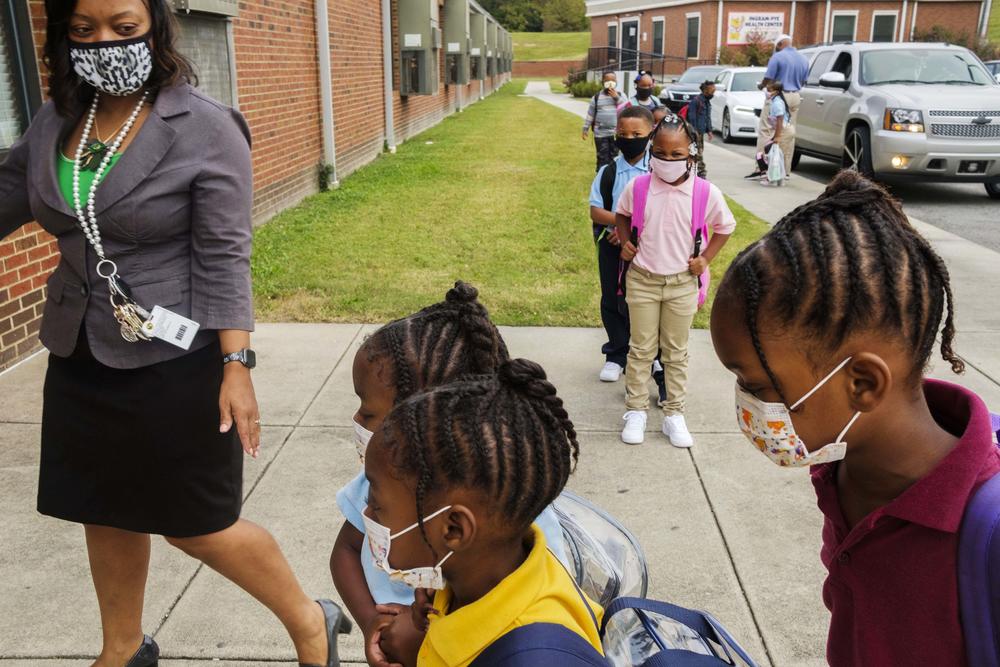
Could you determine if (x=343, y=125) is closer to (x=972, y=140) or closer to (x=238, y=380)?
(x=972, y=140)

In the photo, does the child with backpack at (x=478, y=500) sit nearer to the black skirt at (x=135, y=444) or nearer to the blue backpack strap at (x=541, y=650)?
the blue backpack strap at (x=541, y=650)

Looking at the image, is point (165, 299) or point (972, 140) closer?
point (165, 299)

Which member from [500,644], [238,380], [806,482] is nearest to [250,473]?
[238,380]

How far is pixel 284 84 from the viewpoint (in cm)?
989

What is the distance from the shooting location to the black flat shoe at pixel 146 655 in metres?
2.68

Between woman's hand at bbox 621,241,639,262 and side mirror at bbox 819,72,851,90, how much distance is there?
28.7 ft

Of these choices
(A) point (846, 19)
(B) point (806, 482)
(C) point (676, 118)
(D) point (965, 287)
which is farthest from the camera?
(A) point (846, 19)

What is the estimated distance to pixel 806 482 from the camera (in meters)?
3.95

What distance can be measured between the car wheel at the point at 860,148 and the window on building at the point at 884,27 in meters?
36.3

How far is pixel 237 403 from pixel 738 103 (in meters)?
17.7

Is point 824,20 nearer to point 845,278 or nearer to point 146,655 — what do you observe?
point 146,655

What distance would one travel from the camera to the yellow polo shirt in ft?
4.76

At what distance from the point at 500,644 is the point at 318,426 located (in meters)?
3.21

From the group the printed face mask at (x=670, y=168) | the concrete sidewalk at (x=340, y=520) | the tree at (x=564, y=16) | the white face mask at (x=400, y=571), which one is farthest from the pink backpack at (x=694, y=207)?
the tree at (x=564, y=16)
